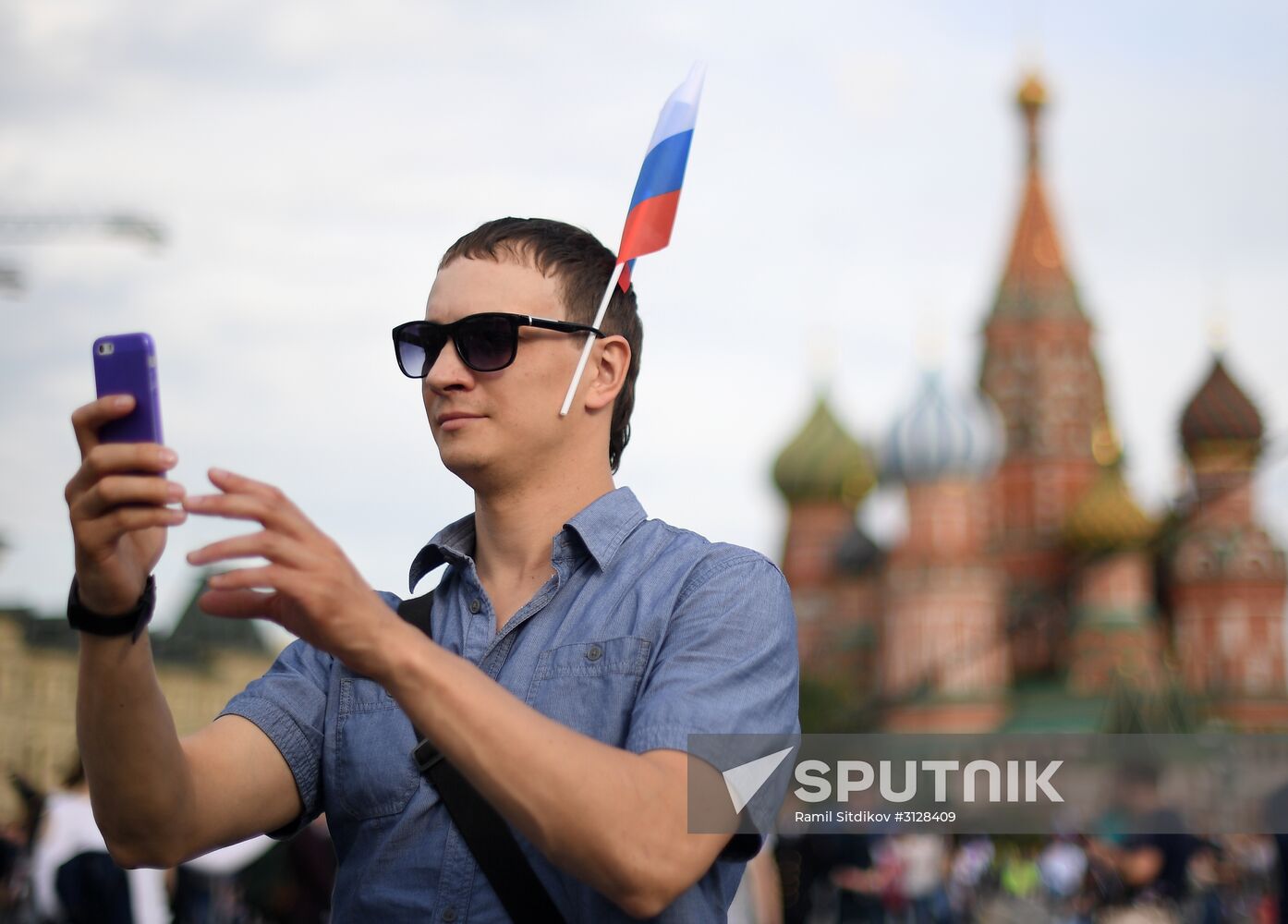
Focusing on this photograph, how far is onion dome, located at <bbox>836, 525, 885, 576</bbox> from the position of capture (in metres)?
Result: 64.8

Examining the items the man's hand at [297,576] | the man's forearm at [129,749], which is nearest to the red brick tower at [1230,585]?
the man's forearm at [129,749]

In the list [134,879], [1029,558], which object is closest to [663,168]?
[134,879]

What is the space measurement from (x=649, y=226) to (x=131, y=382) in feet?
2.58

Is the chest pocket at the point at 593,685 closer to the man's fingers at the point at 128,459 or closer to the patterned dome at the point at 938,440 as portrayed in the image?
the man's fingers at the point at 128,459

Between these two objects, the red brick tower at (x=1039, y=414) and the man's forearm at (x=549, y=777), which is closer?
the man's forearm at (x=549, y=777)

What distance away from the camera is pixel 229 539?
A: 5.74 ft

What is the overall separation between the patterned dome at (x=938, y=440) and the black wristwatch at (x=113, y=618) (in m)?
60.1

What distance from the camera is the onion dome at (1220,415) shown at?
62.6m

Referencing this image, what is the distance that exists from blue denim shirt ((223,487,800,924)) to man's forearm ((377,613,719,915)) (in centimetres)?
13

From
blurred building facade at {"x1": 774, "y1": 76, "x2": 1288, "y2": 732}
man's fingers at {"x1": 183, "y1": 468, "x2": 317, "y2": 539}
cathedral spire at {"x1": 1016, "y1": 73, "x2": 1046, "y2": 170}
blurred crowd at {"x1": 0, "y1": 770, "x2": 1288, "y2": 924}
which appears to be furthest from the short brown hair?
cathedral spire at {"x1": 1016, "y1": 73, "x2": 1046, "y2": 170}

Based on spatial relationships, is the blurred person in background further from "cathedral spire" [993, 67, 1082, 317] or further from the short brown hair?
"cathedral spire" [993, 67, 1082, 317]

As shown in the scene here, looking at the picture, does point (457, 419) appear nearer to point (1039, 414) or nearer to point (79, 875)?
point (79, 875)

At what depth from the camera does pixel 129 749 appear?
2.09m

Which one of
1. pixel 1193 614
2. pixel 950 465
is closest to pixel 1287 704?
pixel 1193 614
